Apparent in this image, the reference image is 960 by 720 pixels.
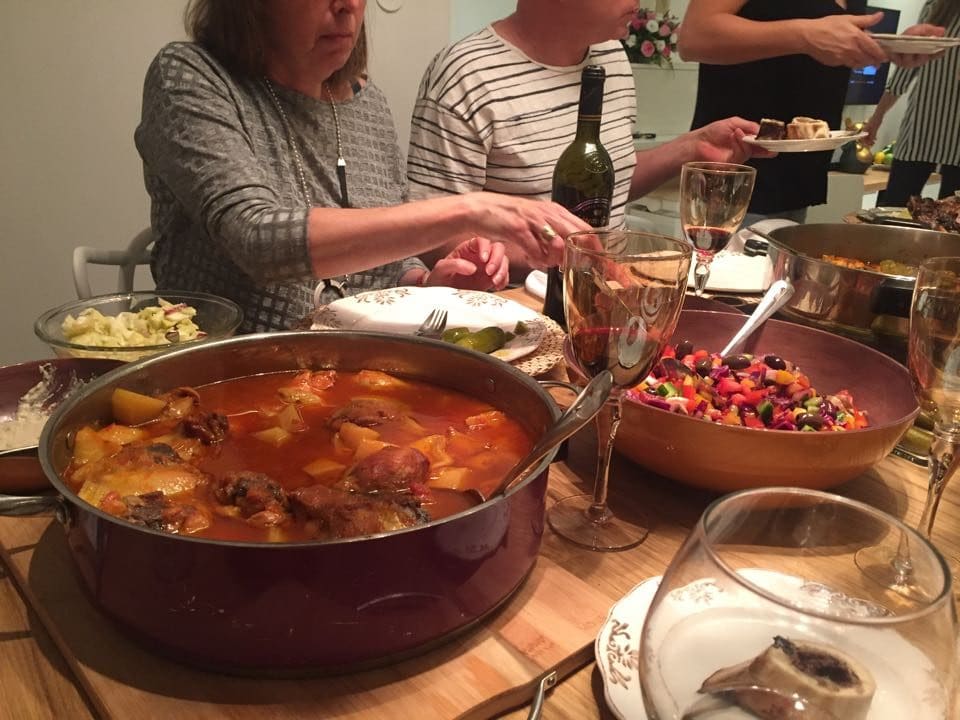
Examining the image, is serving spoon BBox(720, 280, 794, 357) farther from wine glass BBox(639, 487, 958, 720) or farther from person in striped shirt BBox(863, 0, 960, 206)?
person in striped shirt BBox(863, 0, 960, 206)

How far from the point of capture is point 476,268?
6.50 feet

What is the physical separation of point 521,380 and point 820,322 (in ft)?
2.43

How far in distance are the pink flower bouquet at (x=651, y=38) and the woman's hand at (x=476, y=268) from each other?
4129mm

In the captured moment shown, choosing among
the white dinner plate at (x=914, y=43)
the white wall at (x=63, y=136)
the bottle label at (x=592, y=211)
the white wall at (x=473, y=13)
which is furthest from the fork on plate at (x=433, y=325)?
the white wall at (x=473, y=13)

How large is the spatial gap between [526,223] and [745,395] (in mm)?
575

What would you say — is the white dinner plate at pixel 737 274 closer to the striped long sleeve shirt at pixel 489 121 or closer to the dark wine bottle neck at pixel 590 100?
the dark wine bottle neck at pixel 590 100

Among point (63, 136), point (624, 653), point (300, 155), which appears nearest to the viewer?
point (624, 653)

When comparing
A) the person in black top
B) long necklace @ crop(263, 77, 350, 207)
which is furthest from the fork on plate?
the person in black top

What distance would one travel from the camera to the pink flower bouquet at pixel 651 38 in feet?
18.2

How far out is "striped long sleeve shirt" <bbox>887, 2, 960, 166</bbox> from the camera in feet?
15.1

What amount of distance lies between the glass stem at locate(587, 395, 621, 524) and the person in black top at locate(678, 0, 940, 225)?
90.5 inches

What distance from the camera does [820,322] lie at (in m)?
1.44

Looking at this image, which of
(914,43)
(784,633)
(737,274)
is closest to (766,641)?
(784,633)

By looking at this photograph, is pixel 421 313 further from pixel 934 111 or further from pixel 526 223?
pixel 934 111
